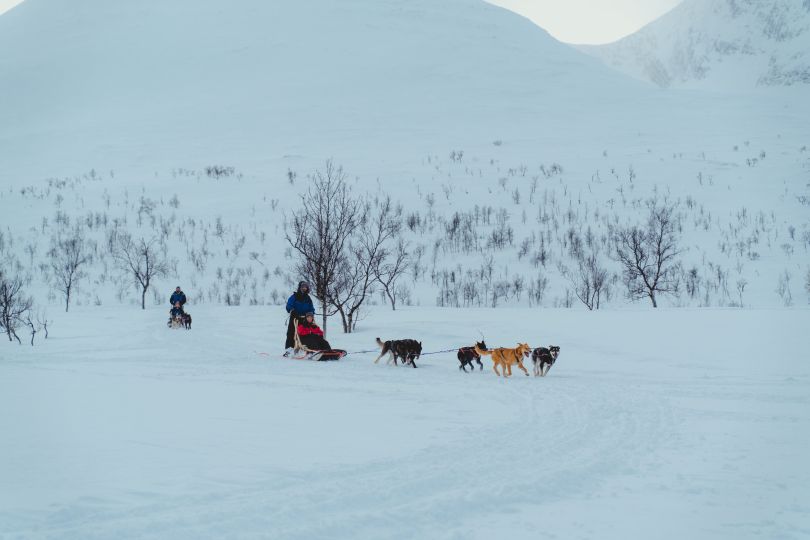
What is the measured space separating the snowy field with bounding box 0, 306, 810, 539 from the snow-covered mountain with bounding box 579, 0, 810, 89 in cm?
11225

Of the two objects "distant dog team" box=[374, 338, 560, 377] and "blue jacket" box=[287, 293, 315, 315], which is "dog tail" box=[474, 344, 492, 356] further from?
"blue jacket" box=[287, 293, 315, 315]

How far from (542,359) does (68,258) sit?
23504mm

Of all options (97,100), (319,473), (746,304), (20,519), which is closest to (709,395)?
(319,473)

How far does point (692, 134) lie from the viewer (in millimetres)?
40219

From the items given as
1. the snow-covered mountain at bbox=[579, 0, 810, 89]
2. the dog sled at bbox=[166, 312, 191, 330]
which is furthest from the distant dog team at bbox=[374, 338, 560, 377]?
the snow-covered mountain at bbox=[579, 0, 810, 89]

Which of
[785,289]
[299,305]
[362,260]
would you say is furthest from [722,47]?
[299,305]

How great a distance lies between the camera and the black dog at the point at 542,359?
900cm

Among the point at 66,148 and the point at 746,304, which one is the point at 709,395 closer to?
the point at 746,304

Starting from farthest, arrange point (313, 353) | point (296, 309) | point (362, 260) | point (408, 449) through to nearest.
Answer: point (362, 260), point (296, 309), point (313, 353), point (408, 449)

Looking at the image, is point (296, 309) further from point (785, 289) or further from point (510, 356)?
point (785, 289)

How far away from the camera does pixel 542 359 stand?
9023 millimetres

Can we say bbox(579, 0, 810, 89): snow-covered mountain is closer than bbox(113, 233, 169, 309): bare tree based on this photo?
No

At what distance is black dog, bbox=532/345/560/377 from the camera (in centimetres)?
900

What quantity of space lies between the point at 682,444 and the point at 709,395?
262 cm
